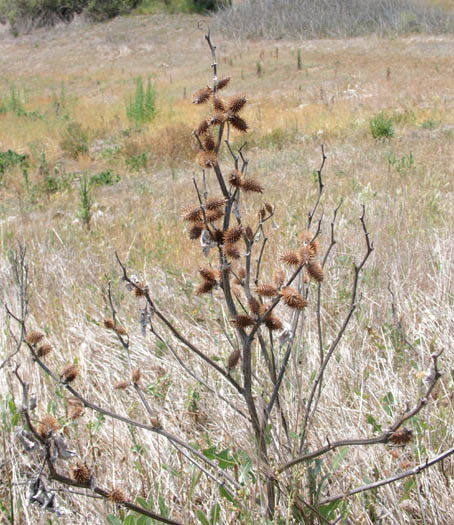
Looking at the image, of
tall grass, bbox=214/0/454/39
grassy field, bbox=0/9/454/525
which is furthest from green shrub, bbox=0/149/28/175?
tall grass, bbox=214/0/454/39

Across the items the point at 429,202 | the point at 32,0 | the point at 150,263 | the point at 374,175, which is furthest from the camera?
the point at 32,0

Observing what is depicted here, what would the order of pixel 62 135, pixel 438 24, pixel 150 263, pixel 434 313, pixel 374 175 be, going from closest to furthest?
pixel 434 313 < pixel 150 263 < pixel 374 175 < pixel 62 135 < pixel 438 24

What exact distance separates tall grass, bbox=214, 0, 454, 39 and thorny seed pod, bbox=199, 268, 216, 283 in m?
29.7

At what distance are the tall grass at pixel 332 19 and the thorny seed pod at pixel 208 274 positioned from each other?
2972 centimetres

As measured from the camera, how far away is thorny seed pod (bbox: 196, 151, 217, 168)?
3.44ft

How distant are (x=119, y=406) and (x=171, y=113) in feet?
39.0

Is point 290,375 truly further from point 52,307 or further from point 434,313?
point 52,307

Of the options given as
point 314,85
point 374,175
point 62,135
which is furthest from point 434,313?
point 314,85

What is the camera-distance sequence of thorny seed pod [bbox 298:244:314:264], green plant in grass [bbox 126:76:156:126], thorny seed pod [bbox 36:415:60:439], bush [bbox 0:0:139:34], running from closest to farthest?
thorny seed pod [bbox 36:415:60:439] < thorny seed pod [bbox 298:244:314:264] < green plant in grass [bbox 126:76:156:126] < bush [bbox 0:0:139:34]

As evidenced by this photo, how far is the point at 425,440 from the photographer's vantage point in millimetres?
1580

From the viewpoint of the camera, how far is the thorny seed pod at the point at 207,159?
3.44ft

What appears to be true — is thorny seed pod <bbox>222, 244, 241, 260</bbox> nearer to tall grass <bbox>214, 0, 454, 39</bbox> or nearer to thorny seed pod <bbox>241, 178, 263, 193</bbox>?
thorny seed pod <bbox>241, 178, 263, 193</bbox>

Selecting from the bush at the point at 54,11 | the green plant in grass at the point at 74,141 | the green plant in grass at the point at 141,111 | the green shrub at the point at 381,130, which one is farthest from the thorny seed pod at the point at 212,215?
the bush at the point at 54,11

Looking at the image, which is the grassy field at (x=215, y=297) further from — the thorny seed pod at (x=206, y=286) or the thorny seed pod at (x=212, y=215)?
the thorny seed pod at (x=212, y=215)
